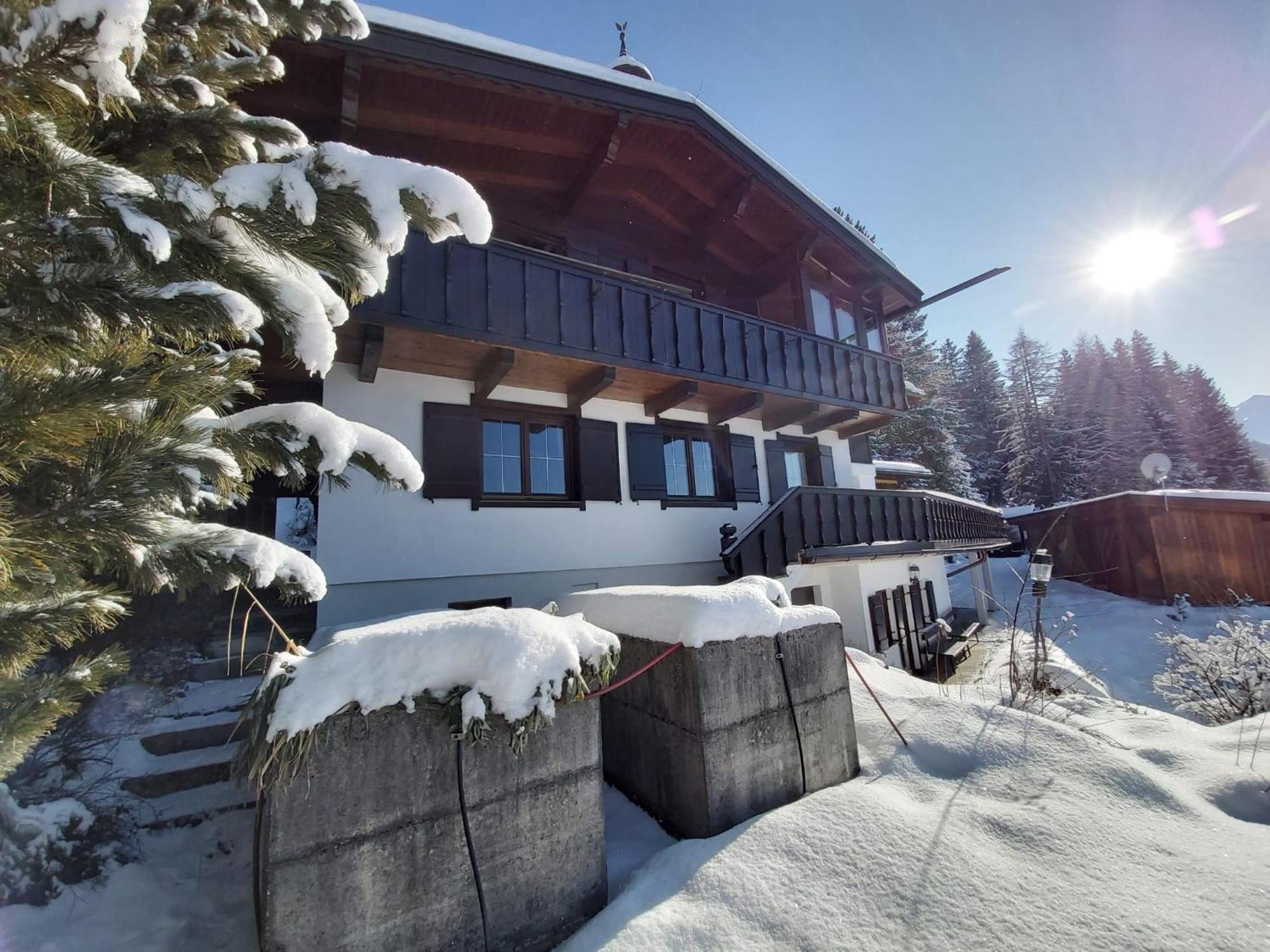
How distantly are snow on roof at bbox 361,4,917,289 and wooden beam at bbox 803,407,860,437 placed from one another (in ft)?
15.9

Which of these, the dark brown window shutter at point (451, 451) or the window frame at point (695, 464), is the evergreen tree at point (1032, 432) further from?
the dark brown window shutter at point (451, 451)

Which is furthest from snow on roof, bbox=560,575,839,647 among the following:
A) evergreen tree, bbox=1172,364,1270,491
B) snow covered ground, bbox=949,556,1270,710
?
evergreen tree, bbox=1172,364,1270,491

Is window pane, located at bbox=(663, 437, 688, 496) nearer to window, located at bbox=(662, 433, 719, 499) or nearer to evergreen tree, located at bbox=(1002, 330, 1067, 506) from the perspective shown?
window, located at bbox=(662, 433, 719, 499)

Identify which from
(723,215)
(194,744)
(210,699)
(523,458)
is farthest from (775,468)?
(194,744)

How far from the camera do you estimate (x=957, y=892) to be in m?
2.73

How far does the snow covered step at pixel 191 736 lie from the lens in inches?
161

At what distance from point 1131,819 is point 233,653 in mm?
7503

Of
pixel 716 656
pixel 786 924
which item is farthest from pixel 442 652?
pixel 786 924

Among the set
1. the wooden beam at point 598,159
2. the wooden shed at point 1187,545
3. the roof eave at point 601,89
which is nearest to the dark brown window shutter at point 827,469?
the roof eave at point 601,89

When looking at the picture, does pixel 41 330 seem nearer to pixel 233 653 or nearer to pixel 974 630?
pixel 233 653

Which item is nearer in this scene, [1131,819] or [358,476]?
[1131,819]

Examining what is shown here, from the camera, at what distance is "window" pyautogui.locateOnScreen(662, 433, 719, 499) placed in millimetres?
9859

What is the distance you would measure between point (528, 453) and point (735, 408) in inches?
160

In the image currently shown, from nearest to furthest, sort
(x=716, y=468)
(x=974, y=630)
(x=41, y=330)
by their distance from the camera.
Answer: (x=41, y=330) < (x=716, y=468) < (x=974, y=630)
